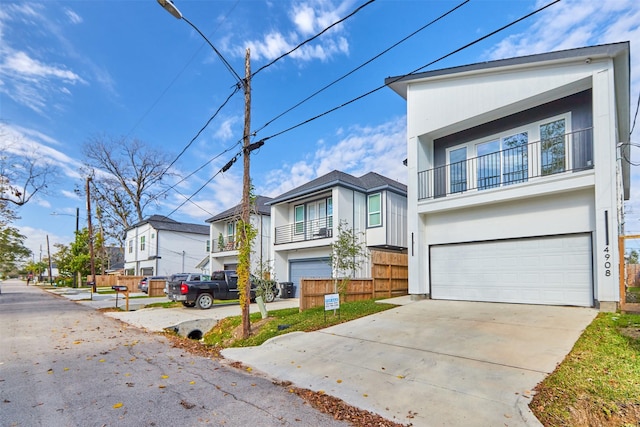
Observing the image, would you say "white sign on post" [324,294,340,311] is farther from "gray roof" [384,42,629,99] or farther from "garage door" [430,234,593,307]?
"gray roof" [384,42,629,99]

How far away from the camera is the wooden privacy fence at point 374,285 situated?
12.0m

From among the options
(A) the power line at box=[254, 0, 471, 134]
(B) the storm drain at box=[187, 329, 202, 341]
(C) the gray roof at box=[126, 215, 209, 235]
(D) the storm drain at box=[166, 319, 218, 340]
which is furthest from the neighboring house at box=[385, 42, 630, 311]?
(C) the gray roof at box=[126, 215, 209, 235]

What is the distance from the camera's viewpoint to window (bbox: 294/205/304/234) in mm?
20609

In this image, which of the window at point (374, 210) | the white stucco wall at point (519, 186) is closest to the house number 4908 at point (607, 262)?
the white stucco wall at point (519, 186)

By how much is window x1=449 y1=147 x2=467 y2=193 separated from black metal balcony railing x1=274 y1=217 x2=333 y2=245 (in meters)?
6.70

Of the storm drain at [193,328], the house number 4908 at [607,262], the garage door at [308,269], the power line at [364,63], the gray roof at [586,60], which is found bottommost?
the storm drain at [193,328]

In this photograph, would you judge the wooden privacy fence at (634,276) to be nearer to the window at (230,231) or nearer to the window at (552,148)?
the window at (552,148)

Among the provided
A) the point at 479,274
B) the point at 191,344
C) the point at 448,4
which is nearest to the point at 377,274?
the point at 479,274

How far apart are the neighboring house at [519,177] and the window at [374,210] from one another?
430 centimetres

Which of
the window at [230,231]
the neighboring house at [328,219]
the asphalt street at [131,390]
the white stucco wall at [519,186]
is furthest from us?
the window at [230,231]

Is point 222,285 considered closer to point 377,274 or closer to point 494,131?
point 377,274

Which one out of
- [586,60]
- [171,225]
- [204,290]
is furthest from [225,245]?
[586,60]

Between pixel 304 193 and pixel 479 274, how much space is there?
1002cm

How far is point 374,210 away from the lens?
1809 cm
